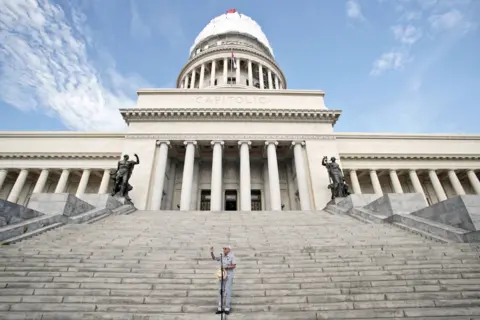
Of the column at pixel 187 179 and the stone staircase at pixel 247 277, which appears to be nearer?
the stone staircase at pixel 247 277

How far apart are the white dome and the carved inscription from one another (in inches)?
971

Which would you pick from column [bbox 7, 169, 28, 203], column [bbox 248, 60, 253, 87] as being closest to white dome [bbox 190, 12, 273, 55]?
column [bbox 248, 60, 253, 87]

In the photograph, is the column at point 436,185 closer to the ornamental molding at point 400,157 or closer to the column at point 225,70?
the ornamental molding at point 400,157

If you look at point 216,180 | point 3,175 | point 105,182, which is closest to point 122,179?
point 216,180

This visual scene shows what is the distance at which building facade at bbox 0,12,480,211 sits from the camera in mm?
20875

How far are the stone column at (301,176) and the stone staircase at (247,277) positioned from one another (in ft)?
34.8

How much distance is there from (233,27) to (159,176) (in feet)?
115

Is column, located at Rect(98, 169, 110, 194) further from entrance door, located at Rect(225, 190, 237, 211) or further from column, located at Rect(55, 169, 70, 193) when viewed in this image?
entrance door, located at Rect(225, 190, 237, 211)

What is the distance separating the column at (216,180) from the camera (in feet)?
63.9

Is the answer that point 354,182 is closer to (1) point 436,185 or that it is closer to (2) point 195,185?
(1) point 436,185

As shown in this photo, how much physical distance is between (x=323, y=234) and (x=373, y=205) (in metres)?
4.31

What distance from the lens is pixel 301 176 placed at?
816 inches

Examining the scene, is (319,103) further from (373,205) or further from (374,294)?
(374,294)

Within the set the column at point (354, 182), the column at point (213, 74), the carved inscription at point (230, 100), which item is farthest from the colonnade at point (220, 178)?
the column at point (213, 74)
